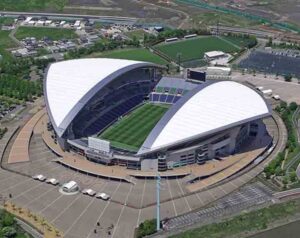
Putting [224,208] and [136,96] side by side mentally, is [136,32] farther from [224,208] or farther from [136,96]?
[224,208]

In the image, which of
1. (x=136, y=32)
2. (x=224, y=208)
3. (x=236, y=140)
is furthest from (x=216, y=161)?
(x=136, y=32)

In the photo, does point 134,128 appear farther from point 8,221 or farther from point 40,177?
point 8,221

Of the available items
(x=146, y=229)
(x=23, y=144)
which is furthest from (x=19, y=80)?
(x=146, y=229)

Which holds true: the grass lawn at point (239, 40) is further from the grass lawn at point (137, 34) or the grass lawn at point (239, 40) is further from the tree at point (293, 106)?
the tree at point (293, 106)

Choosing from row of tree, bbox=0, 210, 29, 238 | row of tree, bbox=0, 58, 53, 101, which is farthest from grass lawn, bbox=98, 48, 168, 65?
row of tree, bbox=0, 210, 29, 238

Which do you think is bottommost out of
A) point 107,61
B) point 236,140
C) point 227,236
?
point 227,236

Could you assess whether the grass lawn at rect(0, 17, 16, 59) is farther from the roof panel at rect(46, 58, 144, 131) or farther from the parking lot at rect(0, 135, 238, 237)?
the parking lot at rect(0, 135, 238, 237)
